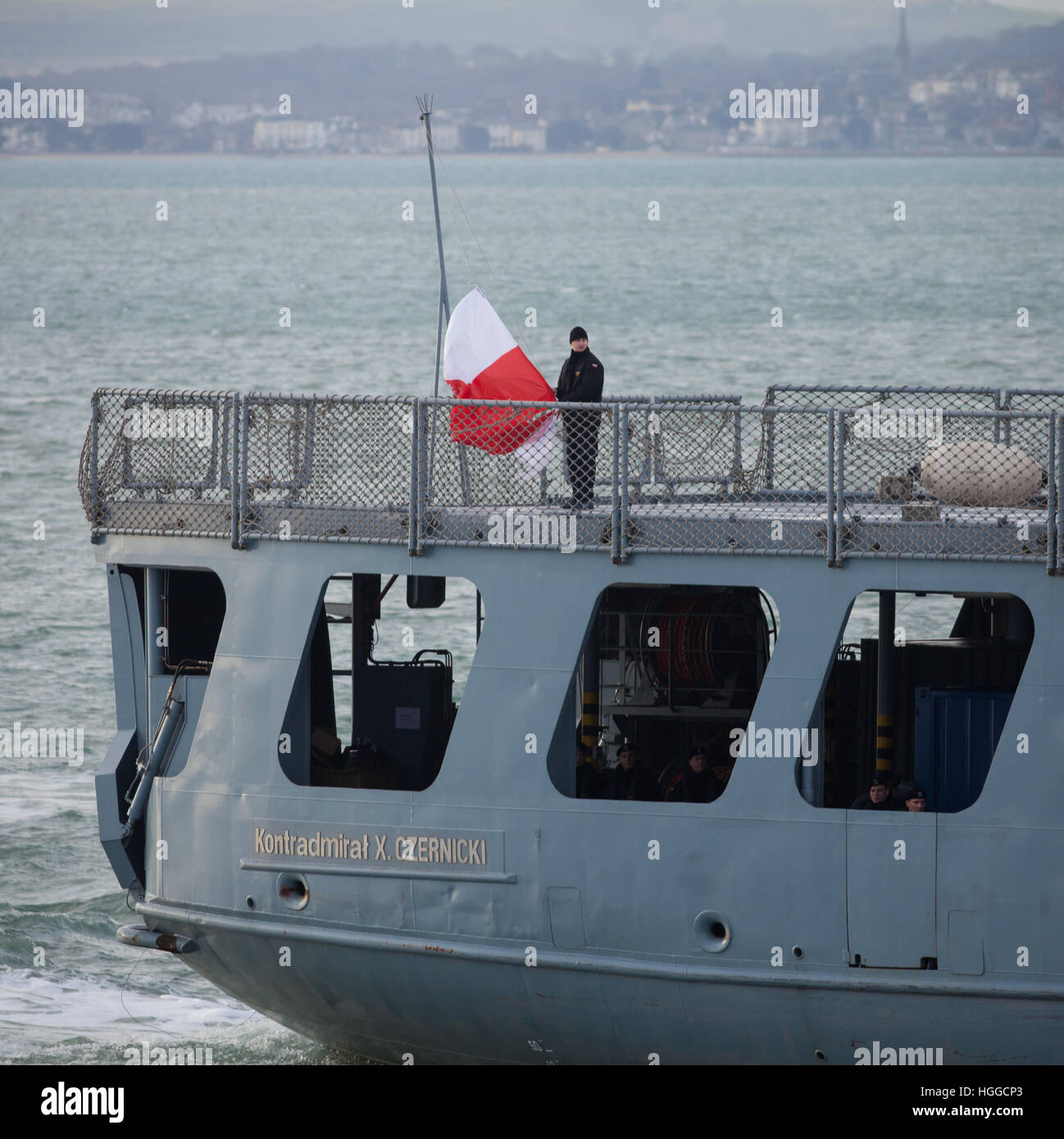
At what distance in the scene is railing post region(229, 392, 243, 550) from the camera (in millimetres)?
15188

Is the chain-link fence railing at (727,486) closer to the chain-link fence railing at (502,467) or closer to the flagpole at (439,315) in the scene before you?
the chain-link fence railing at (502,467)

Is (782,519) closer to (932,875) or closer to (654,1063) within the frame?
(932,875)

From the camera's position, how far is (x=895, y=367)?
69.8 meters

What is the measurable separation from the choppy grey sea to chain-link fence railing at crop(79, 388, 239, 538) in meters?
5.20

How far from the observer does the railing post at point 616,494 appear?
14.3 metres

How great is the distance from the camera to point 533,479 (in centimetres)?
1521

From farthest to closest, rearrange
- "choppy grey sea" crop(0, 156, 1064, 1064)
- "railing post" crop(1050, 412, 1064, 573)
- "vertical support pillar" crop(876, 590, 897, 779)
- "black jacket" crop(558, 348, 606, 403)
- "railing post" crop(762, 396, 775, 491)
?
"choppy grey sea" crop(0, 156, 1064, 1064)
"railing post" crop(762, 396, 775, 491)
"black jacket" crop(558, 348, 606, 403)
"vertical support pillar" crop(876, 590, 897, 779)
"railing post" crop(1050, 412, 1064, 573)

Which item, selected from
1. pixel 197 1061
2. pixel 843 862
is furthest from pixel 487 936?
pixel 197 1061

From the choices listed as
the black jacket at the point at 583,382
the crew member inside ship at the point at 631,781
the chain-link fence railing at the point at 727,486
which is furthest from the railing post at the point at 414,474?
the crew member inside ship at the point at 631,781

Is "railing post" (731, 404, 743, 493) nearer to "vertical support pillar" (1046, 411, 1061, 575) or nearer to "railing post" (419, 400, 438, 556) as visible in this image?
"railing post" (419, 400, 438, 556)

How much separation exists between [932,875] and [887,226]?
460 ft

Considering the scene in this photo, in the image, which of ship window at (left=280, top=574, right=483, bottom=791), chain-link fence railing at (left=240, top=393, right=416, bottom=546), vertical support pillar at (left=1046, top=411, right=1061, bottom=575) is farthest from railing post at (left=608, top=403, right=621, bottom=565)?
vertical support pillar at (left=1046, top=411, right=1061, bottom=575)

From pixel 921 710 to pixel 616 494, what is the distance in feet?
8.98

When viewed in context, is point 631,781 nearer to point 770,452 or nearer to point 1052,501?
point 770,452
